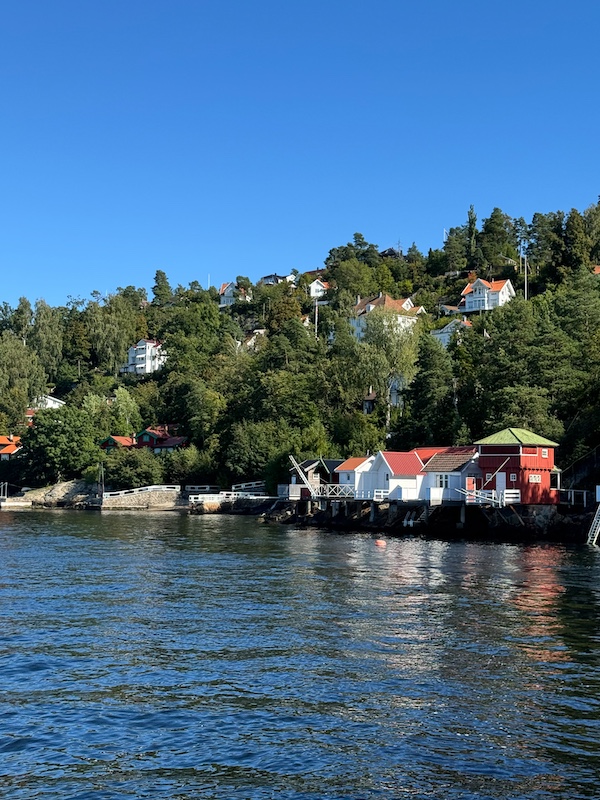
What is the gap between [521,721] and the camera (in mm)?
16219

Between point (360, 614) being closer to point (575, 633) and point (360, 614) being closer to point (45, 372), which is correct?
point (575, 633)

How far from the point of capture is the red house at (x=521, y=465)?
5578 cm

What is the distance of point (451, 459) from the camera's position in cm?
6066

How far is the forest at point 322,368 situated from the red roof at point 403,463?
677 cm

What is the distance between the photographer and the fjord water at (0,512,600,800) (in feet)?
44.9

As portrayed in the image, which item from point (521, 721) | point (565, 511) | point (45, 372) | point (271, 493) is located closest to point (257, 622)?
point (521, 721)

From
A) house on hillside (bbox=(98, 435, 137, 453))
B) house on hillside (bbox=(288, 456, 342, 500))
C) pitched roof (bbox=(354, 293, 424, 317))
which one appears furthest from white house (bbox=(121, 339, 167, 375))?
house on hillside (bbox=(288, 456, 342, 500))

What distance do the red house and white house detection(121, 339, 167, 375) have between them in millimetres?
87771

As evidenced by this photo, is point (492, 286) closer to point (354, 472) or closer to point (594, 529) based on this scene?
point (354, 472)

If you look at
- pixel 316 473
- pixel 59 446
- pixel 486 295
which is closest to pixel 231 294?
pixel 486 295

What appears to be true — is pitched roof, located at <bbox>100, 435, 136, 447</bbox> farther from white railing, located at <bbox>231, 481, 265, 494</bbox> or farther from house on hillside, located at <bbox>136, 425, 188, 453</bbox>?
white railing, located at <bbox>231, 481, 265, 494</bbox>

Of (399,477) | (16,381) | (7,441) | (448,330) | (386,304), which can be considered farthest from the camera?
(16,381)

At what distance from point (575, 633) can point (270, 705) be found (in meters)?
10.3

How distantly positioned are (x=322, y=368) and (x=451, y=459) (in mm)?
30351
